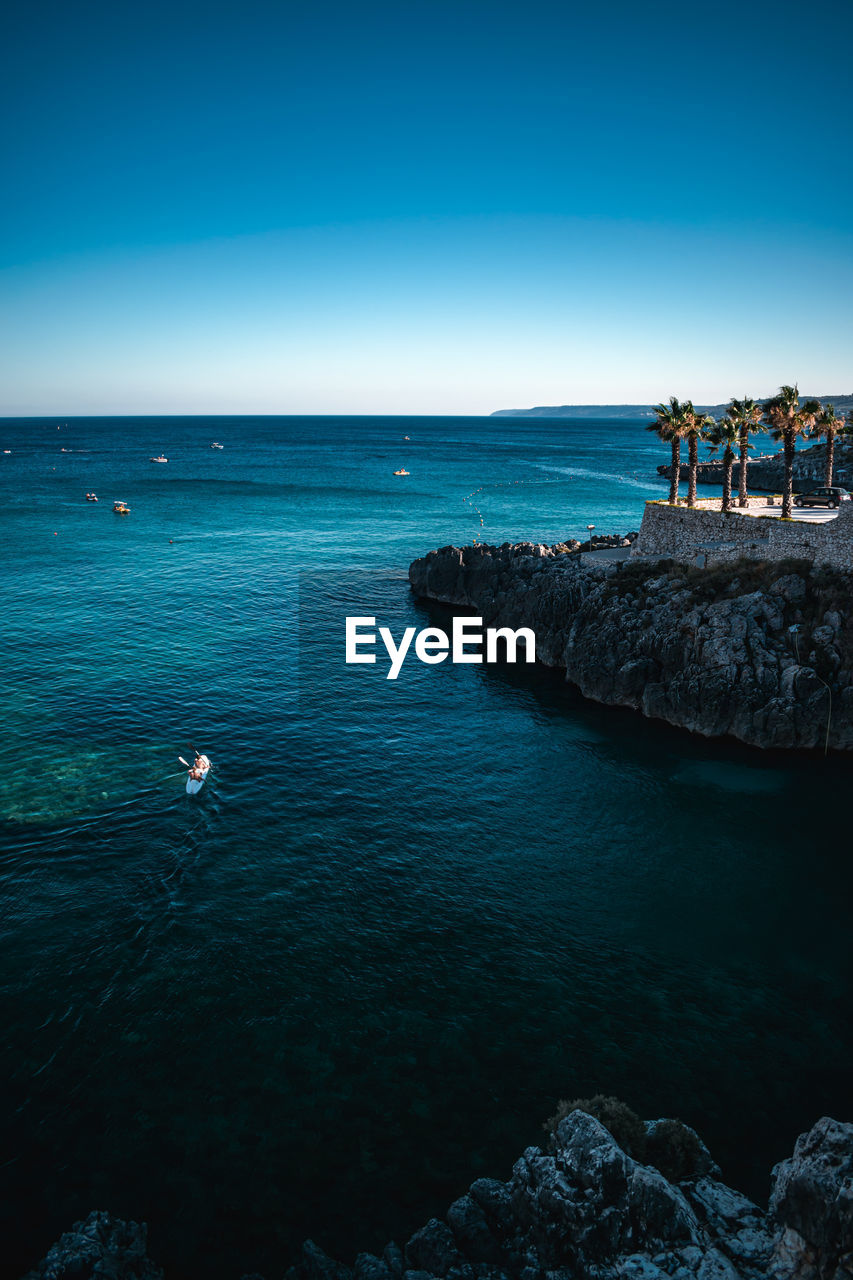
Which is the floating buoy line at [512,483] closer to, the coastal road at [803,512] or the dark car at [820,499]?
the coastal road at [803,512]

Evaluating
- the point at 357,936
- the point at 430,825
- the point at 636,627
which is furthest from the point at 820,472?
the point at 357,936

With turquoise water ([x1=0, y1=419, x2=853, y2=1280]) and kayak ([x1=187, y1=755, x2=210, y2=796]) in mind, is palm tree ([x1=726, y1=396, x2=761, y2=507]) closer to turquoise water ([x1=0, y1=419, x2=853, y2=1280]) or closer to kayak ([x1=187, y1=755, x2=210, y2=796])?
turquoise water ([x1=0, y1=419, x2=853, y2=1280])

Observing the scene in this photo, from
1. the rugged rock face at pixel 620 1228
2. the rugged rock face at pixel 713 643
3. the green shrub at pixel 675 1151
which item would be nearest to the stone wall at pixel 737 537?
the rugged rock face at pixel 713 643

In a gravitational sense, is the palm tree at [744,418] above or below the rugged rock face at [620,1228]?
above

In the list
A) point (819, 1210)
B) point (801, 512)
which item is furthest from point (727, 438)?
point (819, 1210)

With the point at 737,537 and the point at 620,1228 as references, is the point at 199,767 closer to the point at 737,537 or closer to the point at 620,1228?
the point at 620,1228
